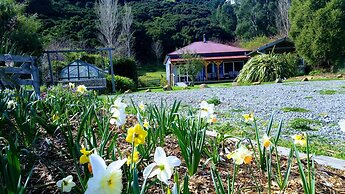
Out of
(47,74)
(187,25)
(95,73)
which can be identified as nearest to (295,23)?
(95,73)

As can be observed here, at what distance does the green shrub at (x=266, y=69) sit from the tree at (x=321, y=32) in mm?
3309

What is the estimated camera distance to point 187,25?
117ft

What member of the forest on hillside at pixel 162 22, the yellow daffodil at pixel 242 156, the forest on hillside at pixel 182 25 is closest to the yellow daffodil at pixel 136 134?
the yellow daffodil at pixel 242 156

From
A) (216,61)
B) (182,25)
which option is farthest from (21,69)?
(182,25)

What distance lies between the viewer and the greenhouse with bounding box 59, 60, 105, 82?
11.7m

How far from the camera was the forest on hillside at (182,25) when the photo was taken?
1580 cm

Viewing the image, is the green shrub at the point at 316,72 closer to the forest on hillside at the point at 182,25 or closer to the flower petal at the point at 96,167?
the forest on hillside at the point at 182,25

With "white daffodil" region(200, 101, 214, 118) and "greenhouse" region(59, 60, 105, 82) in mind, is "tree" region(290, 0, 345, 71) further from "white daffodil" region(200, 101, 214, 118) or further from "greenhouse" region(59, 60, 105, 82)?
"white daffodil" region(200, 101, 214, 118)

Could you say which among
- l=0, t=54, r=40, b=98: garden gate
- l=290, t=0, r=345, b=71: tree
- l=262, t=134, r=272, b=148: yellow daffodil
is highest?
l=290, t=0, r=345, b=71: tree

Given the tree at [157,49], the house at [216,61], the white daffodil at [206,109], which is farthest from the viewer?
the tree at [157,49]

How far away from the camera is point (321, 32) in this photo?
15836mm

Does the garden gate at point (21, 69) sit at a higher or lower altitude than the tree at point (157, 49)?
lower

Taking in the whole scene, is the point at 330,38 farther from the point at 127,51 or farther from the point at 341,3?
the point at 127,51

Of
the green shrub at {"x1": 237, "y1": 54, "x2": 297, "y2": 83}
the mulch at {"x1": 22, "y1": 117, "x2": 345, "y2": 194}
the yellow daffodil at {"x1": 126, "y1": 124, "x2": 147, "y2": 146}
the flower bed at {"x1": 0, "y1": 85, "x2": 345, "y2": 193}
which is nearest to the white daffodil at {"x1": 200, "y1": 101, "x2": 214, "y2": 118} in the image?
the flower bed at {"x1": 0, "y1": 85, "x2": 345, "y2": 193}
